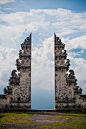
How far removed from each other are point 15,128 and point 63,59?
29.0ft

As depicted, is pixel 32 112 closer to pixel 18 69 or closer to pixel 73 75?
pixel 18 69

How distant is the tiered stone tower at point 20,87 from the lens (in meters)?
15.1

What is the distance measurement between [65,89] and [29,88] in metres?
3.67

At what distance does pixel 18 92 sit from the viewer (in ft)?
50.1

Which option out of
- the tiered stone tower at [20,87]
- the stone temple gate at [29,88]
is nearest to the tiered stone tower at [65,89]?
the stone temple gate at [29,88]

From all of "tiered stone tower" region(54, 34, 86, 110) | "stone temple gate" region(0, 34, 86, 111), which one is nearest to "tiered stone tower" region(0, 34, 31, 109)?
"stone temple gate" region(0, 34, 86, 111)

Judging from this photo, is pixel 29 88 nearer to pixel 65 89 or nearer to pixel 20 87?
pixel 20 87

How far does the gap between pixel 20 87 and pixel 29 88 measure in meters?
0.92

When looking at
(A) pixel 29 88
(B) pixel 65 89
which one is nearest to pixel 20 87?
(A) pixel 29 88

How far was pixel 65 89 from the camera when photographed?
1549 centimetres

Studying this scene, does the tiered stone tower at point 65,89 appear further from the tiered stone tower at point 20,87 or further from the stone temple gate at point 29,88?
the tiered stone tower at point 20,87

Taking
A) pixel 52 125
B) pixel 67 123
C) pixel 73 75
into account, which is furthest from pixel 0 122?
pixel 73 75

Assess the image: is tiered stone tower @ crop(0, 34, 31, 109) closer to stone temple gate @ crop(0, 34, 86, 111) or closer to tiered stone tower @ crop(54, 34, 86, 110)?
stone temple gate @ crop(0, 34, 86, 111)

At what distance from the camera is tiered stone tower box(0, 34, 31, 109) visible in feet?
49.5
